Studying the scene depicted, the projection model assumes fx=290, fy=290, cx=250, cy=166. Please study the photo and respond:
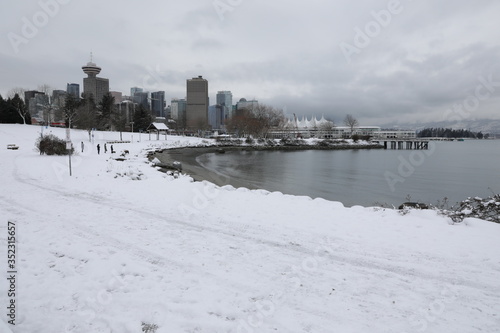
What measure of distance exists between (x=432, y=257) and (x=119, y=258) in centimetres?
647

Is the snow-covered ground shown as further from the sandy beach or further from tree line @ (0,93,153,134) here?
tree line @ (0,93,153,134)

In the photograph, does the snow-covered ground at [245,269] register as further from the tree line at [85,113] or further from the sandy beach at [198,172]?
the tree line at [85,113]

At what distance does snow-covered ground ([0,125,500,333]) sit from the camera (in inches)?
157

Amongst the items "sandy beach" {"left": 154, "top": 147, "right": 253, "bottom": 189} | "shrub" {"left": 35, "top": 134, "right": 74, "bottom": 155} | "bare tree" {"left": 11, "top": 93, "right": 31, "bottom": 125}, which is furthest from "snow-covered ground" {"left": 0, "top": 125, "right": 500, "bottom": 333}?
"bare tree" {"left": 11, "top": 93, "right": 31, "bottom": 125}

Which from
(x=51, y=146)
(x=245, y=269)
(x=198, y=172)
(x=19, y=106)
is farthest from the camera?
(x=19, y=106)

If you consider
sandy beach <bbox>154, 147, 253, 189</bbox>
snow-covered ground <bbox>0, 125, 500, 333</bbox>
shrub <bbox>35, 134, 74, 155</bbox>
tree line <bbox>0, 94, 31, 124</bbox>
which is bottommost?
sandy beach <bbox>154, 147, 253, 189</bbox>

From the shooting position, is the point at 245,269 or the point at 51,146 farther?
the point at 51,146

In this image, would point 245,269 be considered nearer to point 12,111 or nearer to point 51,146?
point 51,146

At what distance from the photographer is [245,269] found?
5434 millimetres

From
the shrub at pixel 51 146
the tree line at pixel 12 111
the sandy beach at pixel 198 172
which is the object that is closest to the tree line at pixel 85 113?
the tree line at pixel 12 111

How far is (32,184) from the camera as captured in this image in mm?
12789

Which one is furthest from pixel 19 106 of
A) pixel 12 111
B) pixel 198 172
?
pixel 198 172

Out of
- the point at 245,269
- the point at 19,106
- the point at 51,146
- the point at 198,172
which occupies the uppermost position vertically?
the point at 19,106

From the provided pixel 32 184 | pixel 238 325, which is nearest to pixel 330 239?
pixel 238 325
